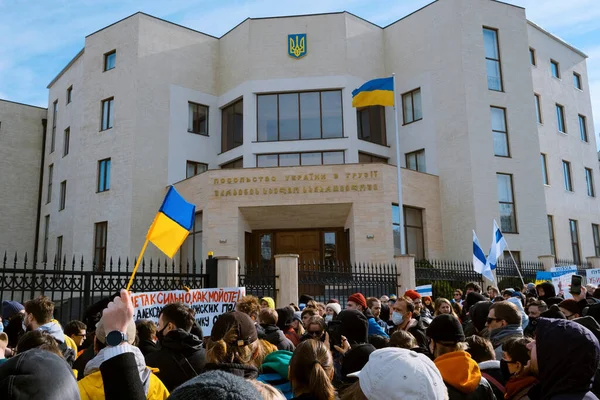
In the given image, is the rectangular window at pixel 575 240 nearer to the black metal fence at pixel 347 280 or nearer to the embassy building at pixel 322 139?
the embassy building at pixel 322 139

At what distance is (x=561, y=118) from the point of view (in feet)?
107

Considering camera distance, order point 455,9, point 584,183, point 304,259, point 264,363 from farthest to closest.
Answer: point 584,183
point 455,9
point 304,259
point 264,363

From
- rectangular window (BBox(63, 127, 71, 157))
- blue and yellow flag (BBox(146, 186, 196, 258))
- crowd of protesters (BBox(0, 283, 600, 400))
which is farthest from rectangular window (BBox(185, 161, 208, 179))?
crowd of protesters (BBox(0, 283, 600, 400))

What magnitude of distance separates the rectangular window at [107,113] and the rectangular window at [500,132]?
19.3 meters

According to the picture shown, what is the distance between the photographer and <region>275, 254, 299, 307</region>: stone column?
1428cm

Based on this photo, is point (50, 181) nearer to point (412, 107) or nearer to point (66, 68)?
→ point (66, 68)

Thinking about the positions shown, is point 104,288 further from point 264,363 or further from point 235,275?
point 264,363

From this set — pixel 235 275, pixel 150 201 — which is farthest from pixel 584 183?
pixel 235 275

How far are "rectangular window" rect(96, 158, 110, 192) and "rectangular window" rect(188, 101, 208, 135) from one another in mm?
4587

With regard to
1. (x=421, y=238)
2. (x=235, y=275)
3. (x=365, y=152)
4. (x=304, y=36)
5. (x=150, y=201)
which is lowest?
(x=235, y=275)

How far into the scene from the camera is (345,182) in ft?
79.0

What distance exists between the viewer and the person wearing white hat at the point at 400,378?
7.93 feet

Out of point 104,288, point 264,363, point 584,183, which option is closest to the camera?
point 264,363

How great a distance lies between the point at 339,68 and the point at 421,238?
31.1 ft
